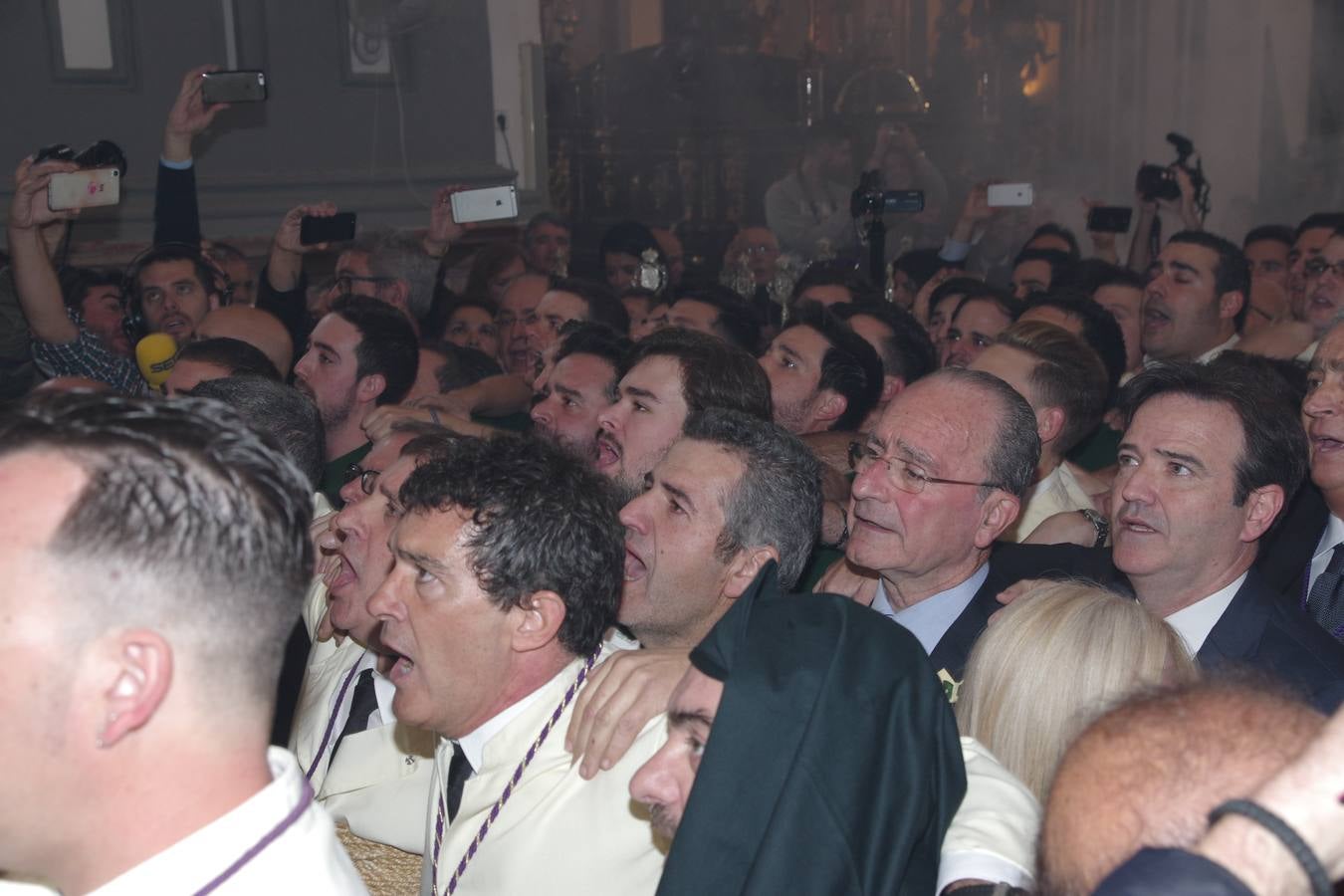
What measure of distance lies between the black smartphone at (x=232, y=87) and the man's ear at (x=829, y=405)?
2.73 m

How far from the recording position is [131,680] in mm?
1098

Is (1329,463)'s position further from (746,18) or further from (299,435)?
(746,18)

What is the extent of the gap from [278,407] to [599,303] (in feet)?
6.00

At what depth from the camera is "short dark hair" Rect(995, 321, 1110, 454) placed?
12.1ft

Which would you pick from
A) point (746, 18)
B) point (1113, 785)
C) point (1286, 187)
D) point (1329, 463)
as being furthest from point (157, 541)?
point (1286, 187)

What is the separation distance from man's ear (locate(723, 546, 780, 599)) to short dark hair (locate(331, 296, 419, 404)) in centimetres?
204

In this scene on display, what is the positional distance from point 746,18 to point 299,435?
22.9 feet

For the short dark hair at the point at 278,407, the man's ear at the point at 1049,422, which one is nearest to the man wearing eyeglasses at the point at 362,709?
the short dark hair at the point at 278,407

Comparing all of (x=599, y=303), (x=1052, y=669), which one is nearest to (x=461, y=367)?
(x=599, y=303)

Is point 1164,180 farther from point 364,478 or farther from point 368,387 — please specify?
point 364,478

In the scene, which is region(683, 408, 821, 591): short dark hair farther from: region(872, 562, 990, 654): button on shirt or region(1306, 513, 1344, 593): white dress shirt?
region(1306, 513, 1344, 593): white dress shirt

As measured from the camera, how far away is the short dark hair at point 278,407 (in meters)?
3.43

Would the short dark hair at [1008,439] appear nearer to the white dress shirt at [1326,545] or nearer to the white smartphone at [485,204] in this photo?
the white dress shirt at [1326,545]

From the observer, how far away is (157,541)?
1104mm
